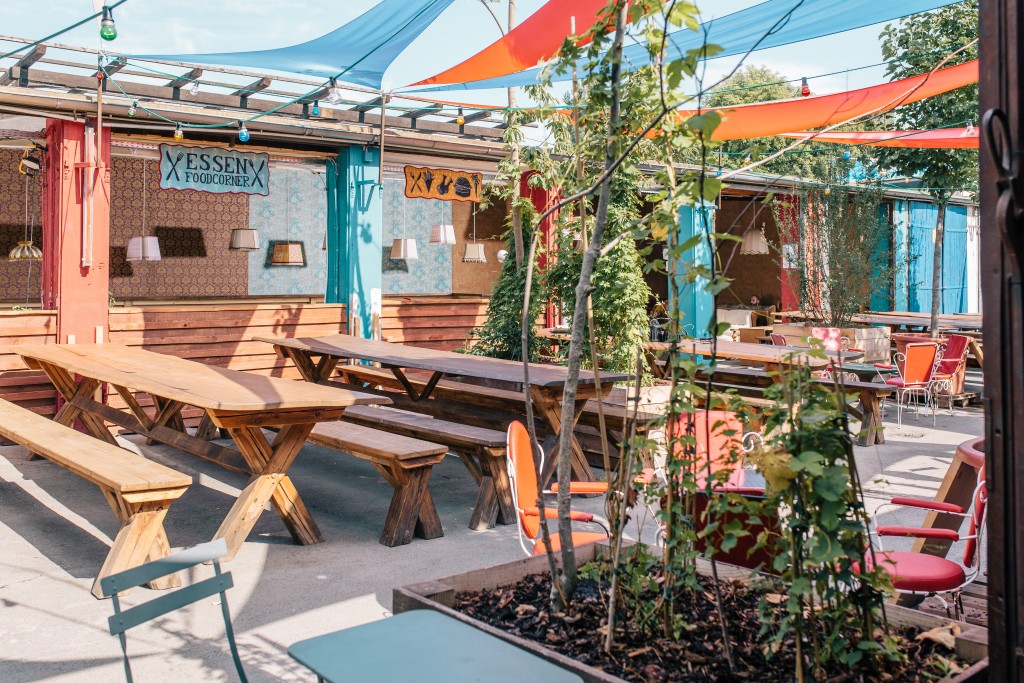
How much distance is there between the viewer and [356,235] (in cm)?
923

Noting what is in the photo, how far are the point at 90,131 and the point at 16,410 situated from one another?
2.69m

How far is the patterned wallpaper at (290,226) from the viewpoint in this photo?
12.9 m

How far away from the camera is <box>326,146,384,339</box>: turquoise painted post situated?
9.22 meters

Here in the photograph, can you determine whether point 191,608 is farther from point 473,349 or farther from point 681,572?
point 473,349

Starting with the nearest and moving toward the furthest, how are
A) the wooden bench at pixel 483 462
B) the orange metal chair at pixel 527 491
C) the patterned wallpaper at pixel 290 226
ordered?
the orange metal chair at pixel 527 491
the wooden bench at pixel 483 462
the patterned wallpaper at pixel 290 226

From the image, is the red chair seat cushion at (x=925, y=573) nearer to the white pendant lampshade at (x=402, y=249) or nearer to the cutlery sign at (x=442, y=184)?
the cutlery sign at (x=442, y=184)

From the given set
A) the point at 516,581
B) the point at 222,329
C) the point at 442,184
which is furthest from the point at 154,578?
the point at 442,184

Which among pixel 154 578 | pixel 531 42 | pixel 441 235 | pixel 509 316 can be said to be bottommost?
pixel 154 578

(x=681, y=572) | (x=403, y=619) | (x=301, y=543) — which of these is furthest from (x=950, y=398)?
(x=403, y=619)

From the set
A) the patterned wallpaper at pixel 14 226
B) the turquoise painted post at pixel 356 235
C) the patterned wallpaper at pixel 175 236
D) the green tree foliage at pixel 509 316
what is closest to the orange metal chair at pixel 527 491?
the green tree foliage at pixel 509 316

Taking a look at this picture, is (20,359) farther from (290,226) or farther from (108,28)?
(290,226)

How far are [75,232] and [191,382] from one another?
130 inches

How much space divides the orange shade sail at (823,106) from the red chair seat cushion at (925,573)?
4293 mm

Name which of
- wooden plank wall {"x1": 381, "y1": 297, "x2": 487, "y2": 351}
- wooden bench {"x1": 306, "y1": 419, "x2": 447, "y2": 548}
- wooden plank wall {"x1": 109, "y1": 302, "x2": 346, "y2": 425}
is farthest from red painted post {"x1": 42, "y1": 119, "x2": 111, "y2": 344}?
wooden bench {"x1": 306, "y1": 419, "x2": 447, "y2": 548}
